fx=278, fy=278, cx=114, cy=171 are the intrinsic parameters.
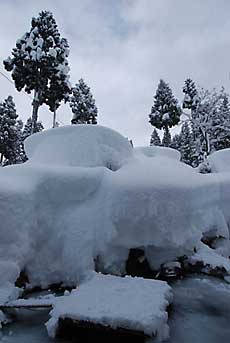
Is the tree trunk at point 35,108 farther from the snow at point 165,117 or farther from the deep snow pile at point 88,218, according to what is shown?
the snow at point 165,117

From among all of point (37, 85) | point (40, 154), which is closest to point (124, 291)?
point (40, 154)

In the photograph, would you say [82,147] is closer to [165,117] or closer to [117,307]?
[117,307]

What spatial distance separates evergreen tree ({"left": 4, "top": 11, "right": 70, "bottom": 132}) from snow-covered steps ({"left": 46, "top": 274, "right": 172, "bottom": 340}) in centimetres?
1187

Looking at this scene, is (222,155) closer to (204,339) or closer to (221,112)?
(204,339)

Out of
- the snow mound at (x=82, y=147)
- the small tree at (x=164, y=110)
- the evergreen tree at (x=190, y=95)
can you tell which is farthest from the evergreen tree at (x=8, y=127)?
the snow mound at (x=82, y=147)

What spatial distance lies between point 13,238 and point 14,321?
117 cm

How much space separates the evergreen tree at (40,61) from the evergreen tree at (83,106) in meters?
6.80

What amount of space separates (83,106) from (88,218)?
18967 millimetres

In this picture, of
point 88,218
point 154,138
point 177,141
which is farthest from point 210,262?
point 177,141

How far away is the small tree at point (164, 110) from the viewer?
2408cm

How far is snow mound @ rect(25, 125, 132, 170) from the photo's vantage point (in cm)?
654

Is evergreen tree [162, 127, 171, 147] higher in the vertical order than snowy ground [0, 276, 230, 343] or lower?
higher

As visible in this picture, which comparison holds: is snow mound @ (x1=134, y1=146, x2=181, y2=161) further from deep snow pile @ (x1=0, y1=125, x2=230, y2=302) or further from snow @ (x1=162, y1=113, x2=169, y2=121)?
snow @ (x1=162, y1=113, x2=169, y2=121)

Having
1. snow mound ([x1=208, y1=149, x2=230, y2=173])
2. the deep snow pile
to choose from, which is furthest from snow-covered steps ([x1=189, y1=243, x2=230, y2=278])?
snow mound ([x1=208, y1=149, x2=230, y2=173])
